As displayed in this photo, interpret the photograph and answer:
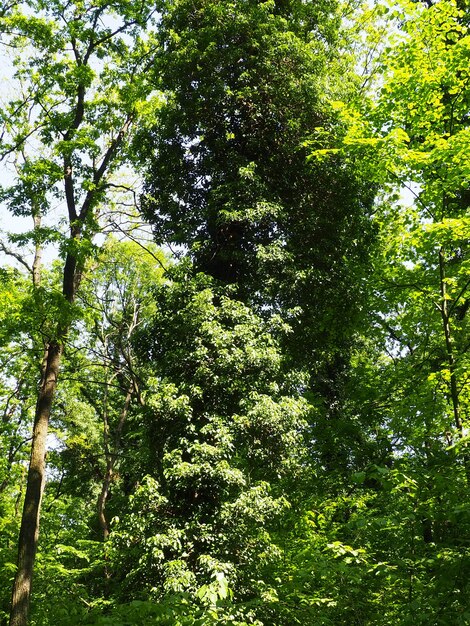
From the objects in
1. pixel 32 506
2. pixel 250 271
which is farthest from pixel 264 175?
pixel 32 506

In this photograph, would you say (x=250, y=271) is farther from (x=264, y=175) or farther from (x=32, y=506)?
(x=32, y=506)

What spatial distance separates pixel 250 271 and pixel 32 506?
20.5 ft

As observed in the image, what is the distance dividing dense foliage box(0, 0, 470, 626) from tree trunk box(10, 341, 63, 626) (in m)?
0.05

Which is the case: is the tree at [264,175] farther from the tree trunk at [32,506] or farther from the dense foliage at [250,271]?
the tree trunk at [32,506]

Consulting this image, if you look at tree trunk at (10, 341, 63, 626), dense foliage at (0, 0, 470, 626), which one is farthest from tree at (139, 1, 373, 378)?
tree trunk at (10, 341, 63, 626)

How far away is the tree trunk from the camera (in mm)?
8305

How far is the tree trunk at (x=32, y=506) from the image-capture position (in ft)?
27.2

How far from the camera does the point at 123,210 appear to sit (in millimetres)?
14031

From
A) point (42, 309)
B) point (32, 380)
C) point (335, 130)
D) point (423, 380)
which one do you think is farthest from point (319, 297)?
point (32, 380)

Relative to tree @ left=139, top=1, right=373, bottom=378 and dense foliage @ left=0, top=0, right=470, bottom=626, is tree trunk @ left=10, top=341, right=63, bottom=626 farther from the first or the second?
tree @ left=139, top=1, right=373, bottom=378

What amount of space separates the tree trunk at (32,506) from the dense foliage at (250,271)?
0.15 feet

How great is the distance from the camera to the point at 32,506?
9023 mm

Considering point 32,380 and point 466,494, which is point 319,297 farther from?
point 32,380

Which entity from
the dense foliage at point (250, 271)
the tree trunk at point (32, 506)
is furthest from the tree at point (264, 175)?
the tree trunk at point (32, 506)
